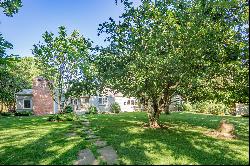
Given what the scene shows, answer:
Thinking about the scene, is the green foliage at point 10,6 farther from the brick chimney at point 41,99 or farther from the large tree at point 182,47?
the brick chimney at point 41,99

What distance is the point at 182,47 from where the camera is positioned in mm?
15383

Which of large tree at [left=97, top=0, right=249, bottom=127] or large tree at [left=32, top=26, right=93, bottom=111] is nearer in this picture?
large tree at [left=97, top=0, right=249, bottom=127]

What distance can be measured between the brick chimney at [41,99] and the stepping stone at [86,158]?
4127 centimetres

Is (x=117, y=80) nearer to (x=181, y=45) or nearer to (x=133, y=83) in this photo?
(x=133, y=83)

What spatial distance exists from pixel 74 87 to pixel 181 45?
10.2 meters

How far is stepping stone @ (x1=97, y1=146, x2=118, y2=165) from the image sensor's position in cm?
1002

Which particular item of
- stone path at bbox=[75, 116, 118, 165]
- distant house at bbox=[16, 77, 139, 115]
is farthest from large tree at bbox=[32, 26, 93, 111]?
stone path at bbox=[75, 116, 118, 165]

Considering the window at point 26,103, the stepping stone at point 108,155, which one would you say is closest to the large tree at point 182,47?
the stepping stone at point 108,155

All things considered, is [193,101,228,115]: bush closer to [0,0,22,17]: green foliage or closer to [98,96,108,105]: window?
[98,96,108,105]: window

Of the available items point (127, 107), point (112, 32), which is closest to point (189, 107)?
point (127, 107)

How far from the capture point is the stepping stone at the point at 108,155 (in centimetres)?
1002

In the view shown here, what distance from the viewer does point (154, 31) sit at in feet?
53.7

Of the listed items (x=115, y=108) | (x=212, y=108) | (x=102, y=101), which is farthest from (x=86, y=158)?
(x=102, y=101)

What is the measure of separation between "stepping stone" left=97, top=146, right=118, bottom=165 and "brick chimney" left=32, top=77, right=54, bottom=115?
40883 millimetres
